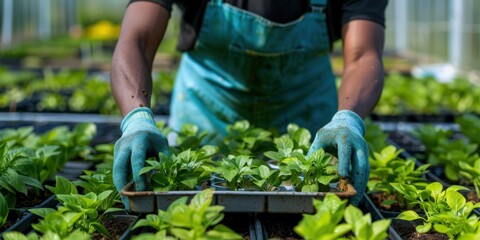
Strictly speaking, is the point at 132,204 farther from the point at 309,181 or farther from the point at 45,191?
the point at 45,191

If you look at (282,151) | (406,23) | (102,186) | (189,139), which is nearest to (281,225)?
(282,151)

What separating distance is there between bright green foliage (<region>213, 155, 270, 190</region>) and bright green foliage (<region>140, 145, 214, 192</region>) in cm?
5

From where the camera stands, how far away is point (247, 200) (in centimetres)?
146

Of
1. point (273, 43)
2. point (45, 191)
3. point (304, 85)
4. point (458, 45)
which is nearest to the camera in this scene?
point (45, 191)

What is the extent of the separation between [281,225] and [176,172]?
29cm

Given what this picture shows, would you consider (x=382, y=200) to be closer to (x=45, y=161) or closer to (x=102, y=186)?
(x=102, y=186)

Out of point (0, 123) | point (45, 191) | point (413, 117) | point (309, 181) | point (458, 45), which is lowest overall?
point (458, 45)

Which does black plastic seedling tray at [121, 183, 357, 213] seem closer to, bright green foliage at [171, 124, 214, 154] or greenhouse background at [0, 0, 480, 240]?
greenhouse background at [0, 0, 480, 240]

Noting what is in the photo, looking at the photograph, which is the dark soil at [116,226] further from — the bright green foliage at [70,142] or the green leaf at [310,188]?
the bright green foliage at [70,142]

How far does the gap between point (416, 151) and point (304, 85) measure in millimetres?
536

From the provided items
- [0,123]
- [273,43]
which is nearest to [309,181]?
[273,43]

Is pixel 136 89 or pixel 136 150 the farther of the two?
pixel 136 89

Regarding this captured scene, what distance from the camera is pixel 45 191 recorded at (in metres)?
1.96

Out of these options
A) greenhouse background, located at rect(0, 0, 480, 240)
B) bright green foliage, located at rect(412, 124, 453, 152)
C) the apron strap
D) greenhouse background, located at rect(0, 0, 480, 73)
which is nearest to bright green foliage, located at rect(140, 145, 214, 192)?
greenhouse background, located at rect(0, 0, 480, 240)
